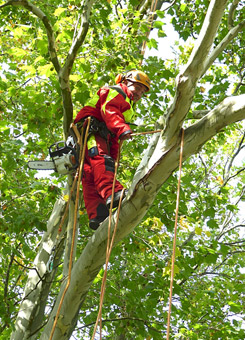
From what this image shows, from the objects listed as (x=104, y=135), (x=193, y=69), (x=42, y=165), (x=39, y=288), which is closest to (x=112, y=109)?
(x=104, y=135)

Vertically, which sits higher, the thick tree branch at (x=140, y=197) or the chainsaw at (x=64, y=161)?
the chainsaw at (x=64, y=161)

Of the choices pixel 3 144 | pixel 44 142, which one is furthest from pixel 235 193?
pixel 3 144

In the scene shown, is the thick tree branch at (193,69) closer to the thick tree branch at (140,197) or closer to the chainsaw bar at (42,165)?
the thick tree branch at (140,197)

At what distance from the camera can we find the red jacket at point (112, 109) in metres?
3.18

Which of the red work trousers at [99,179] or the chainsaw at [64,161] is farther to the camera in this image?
the chainsaw at [64,161]

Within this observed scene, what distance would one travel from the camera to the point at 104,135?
12.0ft

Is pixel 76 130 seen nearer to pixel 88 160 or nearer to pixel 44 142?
pixel 88 160

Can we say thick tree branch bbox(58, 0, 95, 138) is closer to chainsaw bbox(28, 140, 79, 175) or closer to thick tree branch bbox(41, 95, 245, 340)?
chainsaw bbox(28, 140, 79, 175)

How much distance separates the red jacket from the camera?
3.18 m

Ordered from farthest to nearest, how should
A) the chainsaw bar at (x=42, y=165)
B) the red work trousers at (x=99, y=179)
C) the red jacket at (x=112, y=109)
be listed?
the chainsaw bar at (x=42, y=165) → the red work trousers at (x=99, y=179) → the red jacket at (x=112, y=109)

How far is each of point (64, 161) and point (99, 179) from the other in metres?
0.37

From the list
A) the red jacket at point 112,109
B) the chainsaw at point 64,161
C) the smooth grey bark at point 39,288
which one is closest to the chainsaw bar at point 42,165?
the chainsaw at point 64,161

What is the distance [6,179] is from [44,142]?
728mm

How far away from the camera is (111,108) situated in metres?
3.33
